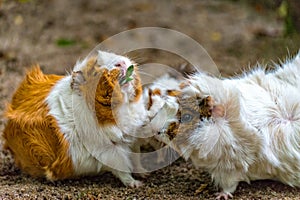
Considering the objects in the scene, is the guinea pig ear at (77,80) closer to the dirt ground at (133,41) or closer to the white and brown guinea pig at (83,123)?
the white and brown guinea pig at (83,123)

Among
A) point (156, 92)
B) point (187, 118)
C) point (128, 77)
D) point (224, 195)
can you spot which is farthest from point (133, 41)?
point (224, 195)

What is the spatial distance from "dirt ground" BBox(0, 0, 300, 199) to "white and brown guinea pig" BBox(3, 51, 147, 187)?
14 cm

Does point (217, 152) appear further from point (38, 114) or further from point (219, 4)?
point (219, 4)

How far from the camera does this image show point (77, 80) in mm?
3285

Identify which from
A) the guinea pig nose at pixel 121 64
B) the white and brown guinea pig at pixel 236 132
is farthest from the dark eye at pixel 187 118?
the guinea pig nose at pixel 121 64

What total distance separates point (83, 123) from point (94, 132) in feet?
0.31

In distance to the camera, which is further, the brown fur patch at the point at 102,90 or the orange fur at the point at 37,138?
the orange fur at the point at 37,138

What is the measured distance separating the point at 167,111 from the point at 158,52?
9.81ft

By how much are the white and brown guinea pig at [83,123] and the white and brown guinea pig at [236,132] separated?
1.15 feet

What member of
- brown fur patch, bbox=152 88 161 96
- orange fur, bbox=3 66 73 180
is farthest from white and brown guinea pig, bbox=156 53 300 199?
orange fur, bbox=3 66 73 180

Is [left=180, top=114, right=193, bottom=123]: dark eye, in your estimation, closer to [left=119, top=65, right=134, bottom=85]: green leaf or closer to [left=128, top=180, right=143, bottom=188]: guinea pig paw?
[left=119, top=65, right=134, bottom=85]: green leaf

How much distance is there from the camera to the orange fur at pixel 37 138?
3359 millimetres

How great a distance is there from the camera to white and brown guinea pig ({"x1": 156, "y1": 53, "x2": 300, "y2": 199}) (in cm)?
306

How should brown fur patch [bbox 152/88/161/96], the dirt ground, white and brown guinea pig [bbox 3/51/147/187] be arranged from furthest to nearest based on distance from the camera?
brown fur patch [bbox 152/88/161/96] → the dirt ground → white and brown guinea pig [bbox 3/51/147/187]
